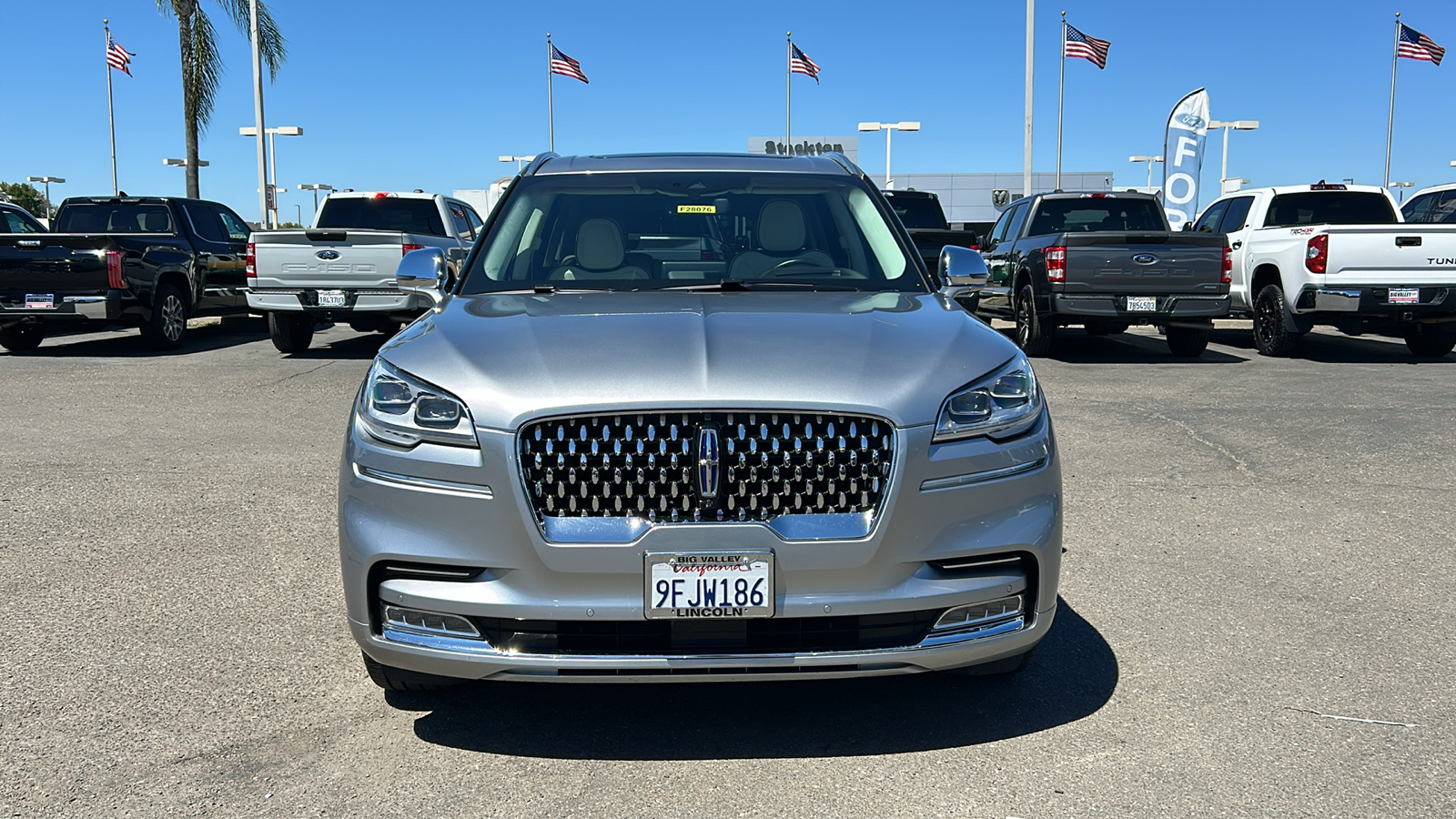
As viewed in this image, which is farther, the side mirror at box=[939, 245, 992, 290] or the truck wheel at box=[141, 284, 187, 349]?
the truck wheel at box=[141, 284, 187, 349]

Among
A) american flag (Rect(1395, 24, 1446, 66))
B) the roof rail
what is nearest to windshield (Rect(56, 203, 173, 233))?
the roof rail

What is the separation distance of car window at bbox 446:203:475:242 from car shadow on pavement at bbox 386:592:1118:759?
12455 millimetres

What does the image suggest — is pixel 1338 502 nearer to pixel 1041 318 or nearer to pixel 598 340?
pixel 598 340

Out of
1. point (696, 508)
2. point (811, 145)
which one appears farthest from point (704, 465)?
point (811, 145)

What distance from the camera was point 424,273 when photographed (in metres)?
4.79

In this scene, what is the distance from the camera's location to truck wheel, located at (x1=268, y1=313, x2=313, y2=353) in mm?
14188

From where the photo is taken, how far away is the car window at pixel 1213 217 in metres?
16.3

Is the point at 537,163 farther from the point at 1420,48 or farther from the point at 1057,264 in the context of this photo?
the point at 1420,48

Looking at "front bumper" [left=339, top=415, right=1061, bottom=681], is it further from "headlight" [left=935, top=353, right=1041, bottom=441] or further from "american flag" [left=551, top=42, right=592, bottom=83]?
"american flag" [left=551, top=42, right=592, bottom=83]

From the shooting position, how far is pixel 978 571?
10.7 ft

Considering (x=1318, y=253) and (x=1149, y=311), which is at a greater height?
(x=1318, y=253)

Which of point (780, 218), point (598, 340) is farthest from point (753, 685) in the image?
point (780, 218)

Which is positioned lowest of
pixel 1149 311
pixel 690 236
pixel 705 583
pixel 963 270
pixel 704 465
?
pixel 705 583

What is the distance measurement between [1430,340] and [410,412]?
14125 mm
